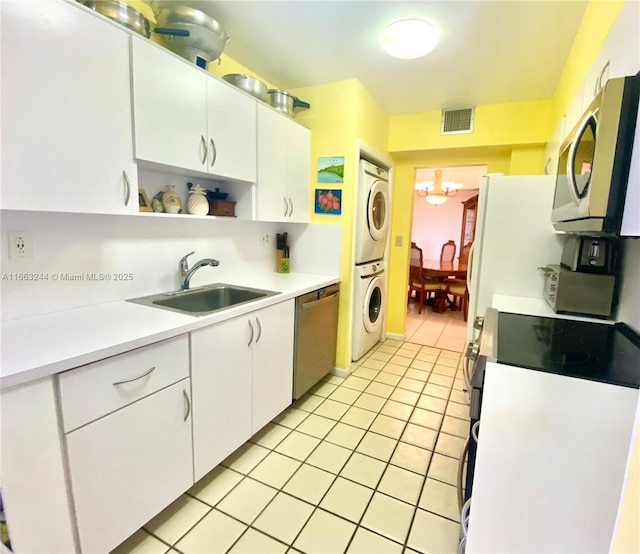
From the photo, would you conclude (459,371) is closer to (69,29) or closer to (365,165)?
(365,165)

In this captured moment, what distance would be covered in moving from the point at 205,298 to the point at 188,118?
3.47 feet

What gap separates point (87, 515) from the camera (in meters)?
1.10

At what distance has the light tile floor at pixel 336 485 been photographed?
138 cm

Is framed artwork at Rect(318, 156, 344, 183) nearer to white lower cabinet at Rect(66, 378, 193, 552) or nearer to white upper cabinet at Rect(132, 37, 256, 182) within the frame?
white upper cabinet at Rect(132, 37, 256, 182)

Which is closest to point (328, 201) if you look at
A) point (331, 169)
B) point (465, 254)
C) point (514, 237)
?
point (331, 169)

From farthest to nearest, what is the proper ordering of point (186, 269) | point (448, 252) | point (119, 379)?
point (448, 252)
point (186, 269)
point (119, 379)

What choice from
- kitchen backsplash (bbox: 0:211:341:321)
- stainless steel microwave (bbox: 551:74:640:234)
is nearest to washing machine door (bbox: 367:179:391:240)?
kitchen backsplash (bbox: 0:211:341:321)

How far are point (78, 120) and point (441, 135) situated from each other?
2.96m

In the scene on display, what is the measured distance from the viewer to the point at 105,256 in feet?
5.36

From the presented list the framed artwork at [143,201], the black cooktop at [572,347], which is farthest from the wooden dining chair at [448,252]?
the framed artwork at [143,201]

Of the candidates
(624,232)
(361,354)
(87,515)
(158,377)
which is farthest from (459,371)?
(87,515)

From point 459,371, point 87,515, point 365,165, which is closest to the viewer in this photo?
point 87,515

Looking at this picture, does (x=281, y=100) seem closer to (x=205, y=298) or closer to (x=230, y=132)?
(x=230, y=132)

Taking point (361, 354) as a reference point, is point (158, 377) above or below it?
above
